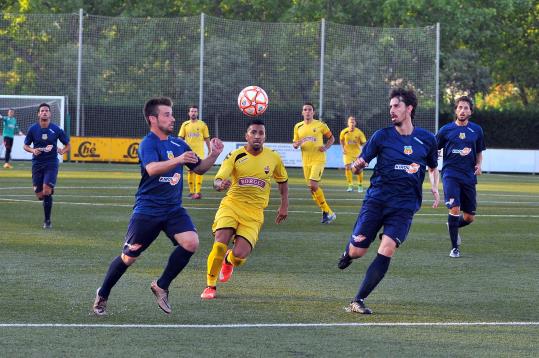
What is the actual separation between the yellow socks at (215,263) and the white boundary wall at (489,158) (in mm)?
34034

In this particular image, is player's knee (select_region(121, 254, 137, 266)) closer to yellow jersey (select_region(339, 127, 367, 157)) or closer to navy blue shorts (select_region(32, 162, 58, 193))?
navy blue shorts (select_region(32, 162, 58, 193))

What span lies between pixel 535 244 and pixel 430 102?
29.0 meters

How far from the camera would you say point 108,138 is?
1827 inches

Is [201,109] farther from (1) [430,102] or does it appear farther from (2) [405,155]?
(2) [405,155]

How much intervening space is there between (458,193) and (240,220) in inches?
193

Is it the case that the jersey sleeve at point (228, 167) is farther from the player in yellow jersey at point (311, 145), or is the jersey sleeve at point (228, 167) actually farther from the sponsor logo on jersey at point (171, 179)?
the player in yellow jersey at point (311, 145)

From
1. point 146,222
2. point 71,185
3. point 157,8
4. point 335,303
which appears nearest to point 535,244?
point 335,303

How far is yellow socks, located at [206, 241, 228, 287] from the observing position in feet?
38.0

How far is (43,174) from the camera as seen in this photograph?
1944cm

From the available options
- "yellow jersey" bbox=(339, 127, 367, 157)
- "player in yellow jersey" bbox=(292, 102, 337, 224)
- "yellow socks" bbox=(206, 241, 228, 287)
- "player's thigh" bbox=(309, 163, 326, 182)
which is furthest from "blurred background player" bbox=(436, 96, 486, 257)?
"yellow jersey" bbox=(339, 127, 367, 157)

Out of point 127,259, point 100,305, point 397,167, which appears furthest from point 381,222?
point 100,305

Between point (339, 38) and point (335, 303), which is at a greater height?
point (339, 38)

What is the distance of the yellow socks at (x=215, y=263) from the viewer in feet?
38.0

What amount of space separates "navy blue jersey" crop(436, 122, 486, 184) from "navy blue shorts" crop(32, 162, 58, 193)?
6891mm
